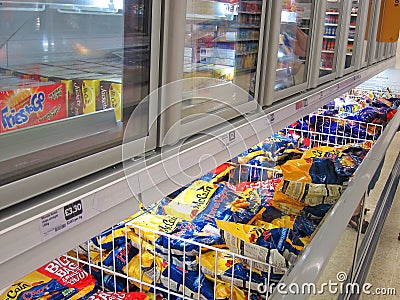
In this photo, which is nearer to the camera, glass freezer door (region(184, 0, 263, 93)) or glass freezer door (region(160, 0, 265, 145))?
glass freezer door (region(160, 0, 265, 145))

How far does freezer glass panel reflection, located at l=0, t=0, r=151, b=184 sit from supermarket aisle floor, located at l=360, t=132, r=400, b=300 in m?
1.80

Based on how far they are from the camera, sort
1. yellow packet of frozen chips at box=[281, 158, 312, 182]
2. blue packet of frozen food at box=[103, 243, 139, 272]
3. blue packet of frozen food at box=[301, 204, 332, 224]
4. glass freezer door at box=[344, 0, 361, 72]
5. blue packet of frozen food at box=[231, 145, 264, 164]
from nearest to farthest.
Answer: blue packet of frozen food at box=[103, 243, 139, 272]
blue packet of frozen food at box=[301, 204, 332, 224]
yellow packet of frozen chips at box=[281, 158, 312, 182]
blue packet of frozen food at box=[231, 145, 264, 164]
glass freezer door at box=[344, 0, 361, 72]

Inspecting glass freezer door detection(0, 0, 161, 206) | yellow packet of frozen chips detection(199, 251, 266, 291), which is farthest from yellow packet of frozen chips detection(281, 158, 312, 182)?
glass freezer door detection(0, 0, 161, 206)

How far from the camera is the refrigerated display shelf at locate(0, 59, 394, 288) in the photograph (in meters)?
0.79

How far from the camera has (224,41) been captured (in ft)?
5.29

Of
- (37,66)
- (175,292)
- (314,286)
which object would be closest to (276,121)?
(175,292)

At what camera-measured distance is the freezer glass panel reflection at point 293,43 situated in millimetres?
1967

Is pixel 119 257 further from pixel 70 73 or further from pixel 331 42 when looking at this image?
pixel 331 42

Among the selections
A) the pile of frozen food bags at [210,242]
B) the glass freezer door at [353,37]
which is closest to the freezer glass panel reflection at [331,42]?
the glass freezer door at [353,37]

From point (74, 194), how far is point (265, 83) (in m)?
1.02

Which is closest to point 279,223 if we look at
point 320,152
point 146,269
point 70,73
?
point 146,269

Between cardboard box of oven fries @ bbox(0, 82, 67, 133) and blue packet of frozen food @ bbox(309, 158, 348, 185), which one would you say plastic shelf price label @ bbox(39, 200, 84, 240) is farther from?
blue packet of frozen food @ bbox(309, 158, 348, 185)

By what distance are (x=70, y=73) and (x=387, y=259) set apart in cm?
292

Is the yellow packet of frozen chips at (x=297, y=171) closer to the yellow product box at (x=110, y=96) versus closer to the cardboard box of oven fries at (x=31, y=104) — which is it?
the yellow product box at (x=110, y=96)
